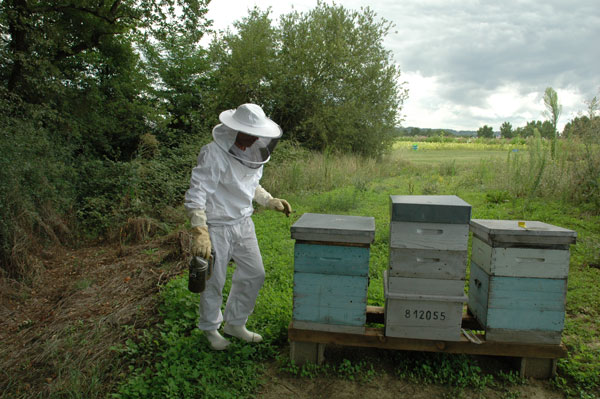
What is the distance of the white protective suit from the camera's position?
253 centimetres

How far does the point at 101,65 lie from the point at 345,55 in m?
8.22

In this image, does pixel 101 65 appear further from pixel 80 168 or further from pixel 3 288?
pixel 3 288

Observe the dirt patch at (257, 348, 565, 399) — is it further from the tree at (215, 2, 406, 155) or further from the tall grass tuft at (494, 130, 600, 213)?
the tree at (215, 2, 406, 155)

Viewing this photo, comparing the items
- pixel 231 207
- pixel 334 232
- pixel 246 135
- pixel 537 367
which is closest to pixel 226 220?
pixel 231 207

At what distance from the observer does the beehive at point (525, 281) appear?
7.41ft

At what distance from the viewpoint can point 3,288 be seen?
405 cm

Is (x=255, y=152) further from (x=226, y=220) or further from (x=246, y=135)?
(x=226, y=220)

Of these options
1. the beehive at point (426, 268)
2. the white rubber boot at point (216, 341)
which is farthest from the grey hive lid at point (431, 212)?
the white rubber boot at point (216, 341)

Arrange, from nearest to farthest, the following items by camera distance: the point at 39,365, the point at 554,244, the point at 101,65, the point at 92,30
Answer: the point at 554,244, the point at 39,365, the point at 92,30, the point at 101,65

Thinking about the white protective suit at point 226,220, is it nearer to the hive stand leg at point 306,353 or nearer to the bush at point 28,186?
the hive stand leg at point 306,353

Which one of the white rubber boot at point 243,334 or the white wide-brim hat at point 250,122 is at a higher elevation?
the white wide-brim hat at point 250,122

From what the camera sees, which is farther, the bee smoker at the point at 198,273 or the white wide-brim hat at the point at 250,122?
the white wide-brim hat at the point at 250,122

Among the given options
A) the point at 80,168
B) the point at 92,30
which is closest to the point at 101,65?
the point at 92,30

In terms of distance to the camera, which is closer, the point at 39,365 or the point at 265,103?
the point at 39,365
